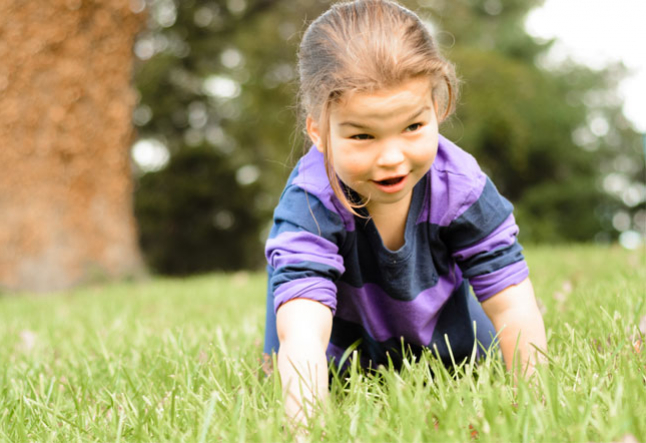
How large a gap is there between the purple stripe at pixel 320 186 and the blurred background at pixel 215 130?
292 millimetres

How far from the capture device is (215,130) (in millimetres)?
17359

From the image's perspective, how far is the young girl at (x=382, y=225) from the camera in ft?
5.51

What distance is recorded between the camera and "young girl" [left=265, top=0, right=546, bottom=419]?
5.51ft

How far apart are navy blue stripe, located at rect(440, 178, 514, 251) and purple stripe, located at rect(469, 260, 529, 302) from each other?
0.11 metres

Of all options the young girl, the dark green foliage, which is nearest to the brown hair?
the young girl

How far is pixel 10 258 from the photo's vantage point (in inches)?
274

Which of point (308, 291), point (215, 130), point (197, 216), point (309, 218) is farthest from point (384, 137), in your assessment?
point (215, 130)

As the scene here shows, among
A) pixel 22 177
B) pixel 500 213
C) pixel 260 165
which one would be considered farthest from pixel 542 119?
pixel 500 213

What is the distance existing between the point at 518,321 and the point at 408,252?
376 millimetres

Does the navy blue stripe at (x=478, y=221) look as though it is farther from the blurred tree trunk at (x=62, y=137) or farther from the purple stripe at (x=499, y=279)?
the blurred tree trunk at (x=62, y=137)

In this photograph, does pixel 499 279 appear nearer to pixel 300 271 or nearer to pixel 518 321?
pixel 518 321

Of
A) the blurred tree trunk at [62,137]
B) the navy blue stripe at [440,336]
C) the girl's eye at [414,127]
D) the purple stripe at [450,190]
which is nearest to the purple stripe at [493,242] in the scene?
→ the purple stripe at [450,190]

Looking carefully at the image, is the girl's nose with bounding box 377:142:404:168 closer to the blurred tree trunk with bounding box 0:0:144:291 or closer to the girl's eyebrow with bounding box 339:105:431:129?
the girl's eyebrow with bounding box 339:105:431:129

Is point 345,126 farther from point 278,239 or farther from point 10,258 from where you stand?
point 10,258
